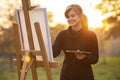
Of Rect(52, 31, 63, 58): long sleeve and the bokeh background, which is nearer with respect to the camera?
Rect(52, 31, 63, 58): long sleeve

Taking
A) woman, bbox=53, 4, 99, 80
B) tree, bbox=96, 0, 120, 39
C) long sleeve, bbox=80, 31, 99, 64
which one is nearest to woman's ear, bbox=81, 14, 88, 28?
woman, bbox=53, 4, 99, 80

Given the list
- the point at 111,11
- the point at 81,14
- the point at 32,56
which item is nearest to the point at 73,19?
the point at 81,14

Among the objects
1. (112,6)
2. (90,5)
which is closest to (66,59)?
(90,5)

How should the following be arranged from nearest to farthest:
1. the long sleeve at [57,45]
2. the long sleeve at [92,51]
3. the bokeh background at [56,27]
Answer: the long sleeve at [92,51], the long sleeve at [57,45], the bokeh background at [56,27]

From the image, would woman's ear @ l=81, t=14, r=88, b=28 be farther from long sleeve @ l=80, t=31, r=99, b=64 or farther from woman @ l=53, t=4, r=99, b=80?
long sleeve @ l=80, t=31, r=99, b=64

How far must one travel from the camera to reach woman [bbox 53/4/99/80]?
11.9 feet

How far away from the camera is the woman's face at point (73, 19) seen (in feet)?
11.9

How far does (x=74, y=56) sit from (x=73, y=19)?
307 millimetres

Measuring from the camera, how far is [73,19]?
11.9 ft

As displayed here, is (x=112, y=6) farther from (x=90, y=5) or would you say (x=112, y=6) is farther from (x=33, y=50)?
(x=33, y=50)

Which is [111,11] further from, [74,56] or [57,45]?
[74,56]

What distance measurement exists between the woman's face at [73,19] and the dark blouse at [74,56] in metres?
0.07

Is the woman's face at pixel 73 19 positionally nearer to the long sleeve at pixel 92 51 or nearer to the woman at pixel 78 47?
the woman at pixel 78 47

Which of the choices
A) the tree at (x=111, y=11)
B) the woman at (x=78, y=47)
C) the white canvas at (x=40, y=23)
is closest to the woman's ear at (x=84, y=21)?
the woman at (x=78, y=47)
